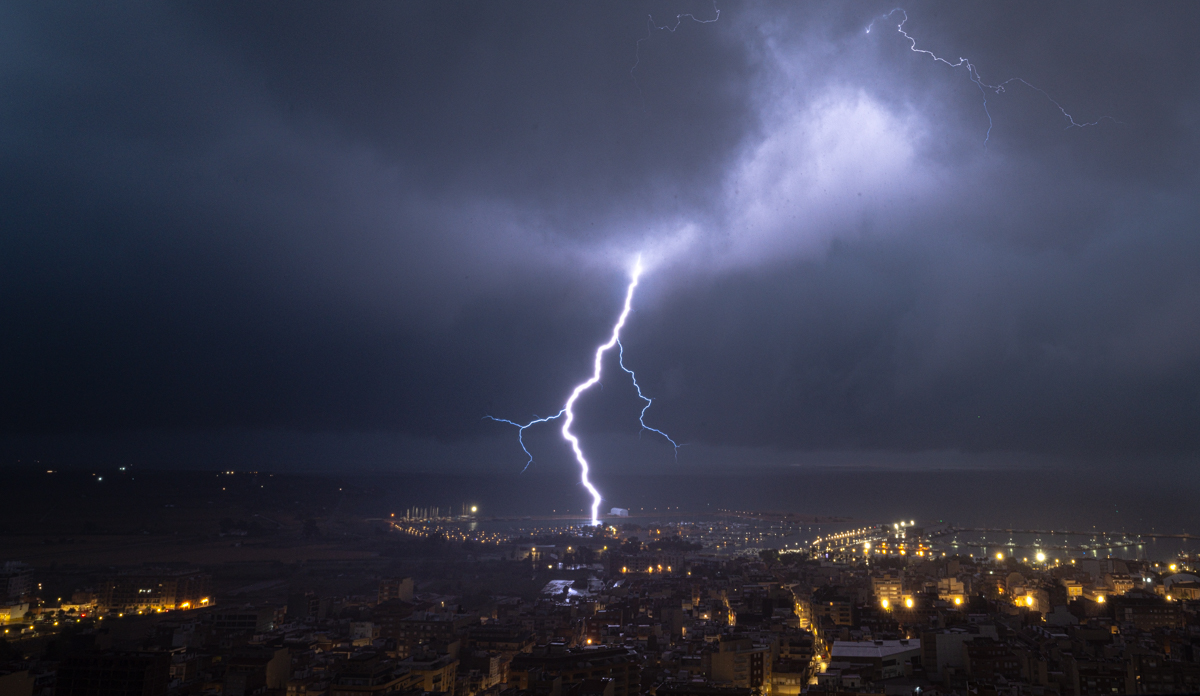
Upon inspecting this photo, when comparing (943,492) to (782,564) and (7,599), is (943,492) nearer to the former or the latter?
(782,564)

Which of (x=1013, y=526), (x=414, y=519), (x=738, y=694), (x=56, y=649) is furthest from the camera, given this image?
(x=414, y=519)

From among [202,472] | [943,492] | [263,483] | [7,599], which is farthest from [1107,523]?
[202,472]

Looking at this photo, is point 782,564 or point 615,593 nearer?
point 615,593

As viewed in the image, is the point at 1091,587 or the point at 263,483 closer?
the point at 1091,587

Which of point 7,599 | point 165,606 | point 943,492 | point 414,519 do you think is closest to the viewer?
point 7,599

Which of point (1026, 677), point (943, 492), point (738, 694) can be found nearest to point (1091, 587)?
point (1026, 677)

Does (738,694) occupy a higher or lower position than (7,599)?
higher

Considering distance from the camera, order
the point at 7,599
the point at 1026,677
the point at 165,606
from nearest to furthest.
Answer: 1. the point at 1026,677
2. the point at 7,599
3. the point at 165,606

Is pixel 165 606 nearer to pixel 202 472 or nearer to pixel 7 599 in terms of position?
pixel 7 599

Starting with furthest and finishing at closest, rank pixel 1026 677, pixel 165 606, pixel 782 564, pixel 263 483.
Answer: pixel 263 483, pixel 782 564, pixel 165 606, pixel 1026 677
